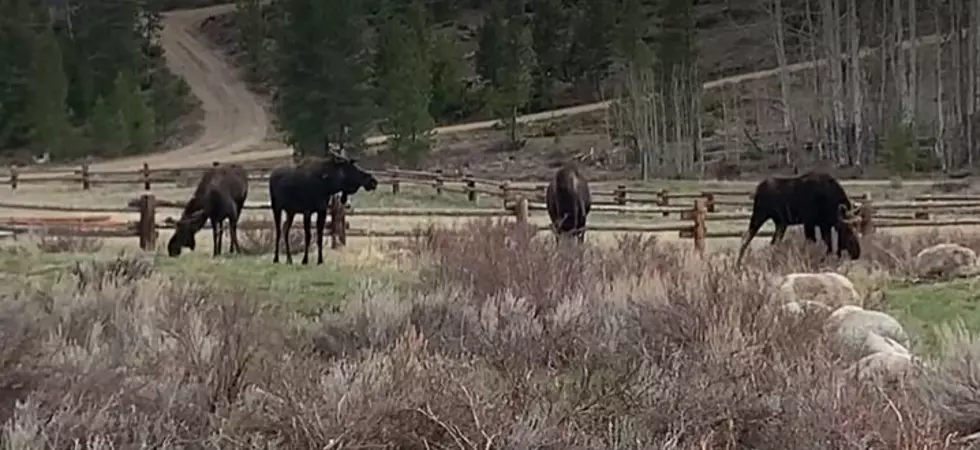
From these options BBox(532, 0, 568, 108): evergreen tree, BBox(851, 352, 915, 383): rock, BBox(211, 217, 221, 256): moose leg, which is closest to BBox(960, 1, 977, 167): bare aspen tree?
BBox(532, 0, 568, 108): evergreen tree

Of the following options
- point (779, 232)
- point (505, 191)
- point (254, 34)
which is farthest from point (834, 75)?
point (254, 34)

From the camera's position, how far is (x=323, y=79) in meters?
50.7

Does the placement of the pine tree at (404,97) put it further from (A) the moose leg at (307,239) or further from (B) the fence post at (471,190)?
(A) the moose leg at (307,239)

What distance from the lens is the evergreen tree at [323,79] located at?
50031 millimetres

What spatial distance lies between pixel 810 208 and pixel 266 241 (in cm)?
783

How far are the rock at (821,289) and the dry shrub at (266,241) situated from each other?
8.08 m

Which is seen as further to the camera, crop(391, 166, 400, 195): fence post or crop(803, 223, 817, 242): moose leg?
crop(391, 166, 400, 195): fence post

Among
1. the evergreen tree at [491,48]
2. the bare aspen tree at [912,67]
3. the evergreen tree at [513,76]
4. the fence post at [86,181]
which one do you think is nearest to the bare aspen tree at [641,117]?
the evergreen tree at [513,76]

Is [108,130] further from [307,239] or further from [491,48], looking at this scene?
[307,239]

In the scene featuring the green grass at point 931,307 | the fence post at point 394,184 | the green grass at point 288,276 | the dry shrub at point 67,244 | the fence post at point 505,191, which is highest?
the fence post at point 394,184

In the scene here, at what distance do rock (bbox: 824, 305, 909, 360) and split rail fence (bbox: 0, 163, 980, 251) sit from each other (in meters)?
9.03

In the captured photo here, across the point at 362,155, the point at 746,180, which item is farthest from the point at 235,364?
the point at 362,155

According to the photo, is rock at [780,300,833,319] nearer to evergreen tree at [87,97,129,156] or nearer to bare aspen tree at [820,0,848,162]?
bare aspen tree at [820,0,848,162]

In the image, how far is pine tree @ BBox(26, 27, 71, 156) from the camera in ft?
182
